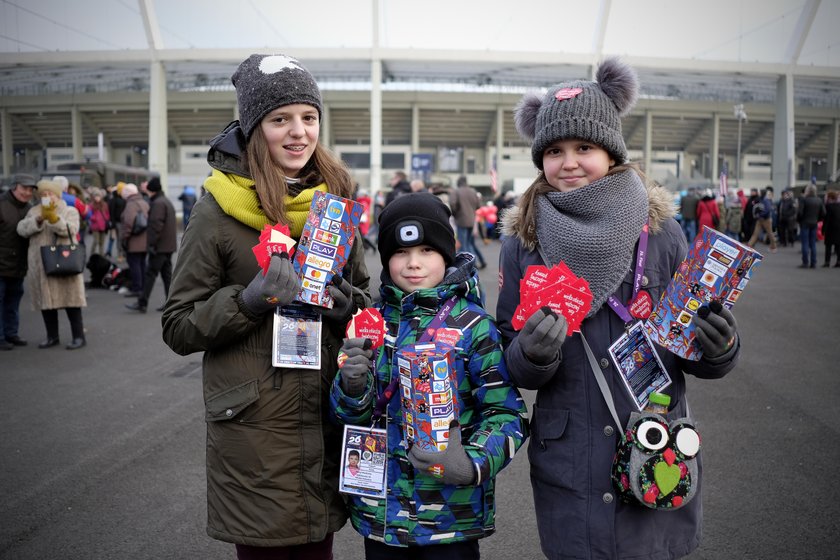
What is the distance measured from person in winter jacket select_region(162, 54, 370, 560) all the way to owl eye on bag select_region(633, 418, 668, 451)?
970mm

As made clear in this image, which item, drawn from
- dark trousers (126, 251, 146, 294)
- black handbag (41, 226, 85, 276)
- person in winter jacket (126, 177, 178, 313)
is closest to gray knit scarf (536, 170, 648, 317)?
black handbag (41, 226, 85, 276)

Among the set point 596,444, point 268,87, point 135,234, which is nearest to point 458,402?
point 596,444

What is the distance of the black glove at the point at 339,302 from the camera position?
206cm

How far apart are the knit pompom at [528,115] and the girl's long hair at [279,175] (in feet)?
2.13

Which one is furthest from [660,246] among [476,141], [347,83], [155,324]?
[476,141]

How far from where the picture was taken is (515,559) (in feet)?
10.6

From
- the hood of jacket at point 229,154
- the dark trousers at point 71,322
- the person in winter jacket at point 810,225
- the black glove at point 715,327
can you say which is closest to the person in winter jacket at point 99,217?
the dark trousers at point 71,322

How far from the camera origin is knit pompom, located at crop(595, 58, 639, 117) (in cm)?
217

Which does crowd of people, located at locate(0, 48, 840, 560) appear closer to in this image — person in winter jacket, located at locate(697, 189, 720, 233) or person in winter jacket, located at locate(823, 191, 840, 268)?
person in winter jacket, located at locate(823, 191, 840, 268)

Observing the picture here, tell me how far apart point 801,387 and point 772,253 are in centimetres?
1585

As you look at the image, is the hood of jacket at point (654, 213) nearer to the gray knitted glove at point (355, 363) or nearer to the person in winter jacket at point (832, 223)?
the gray knitted glove at point (355, 363)

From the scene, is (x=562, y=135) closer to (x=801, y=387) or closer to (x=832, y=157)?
(x=801, y=387)

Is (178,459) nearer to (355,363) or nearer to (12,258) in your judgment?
(355,363)

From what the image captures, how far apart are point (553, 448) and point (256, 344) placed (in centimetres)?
100
